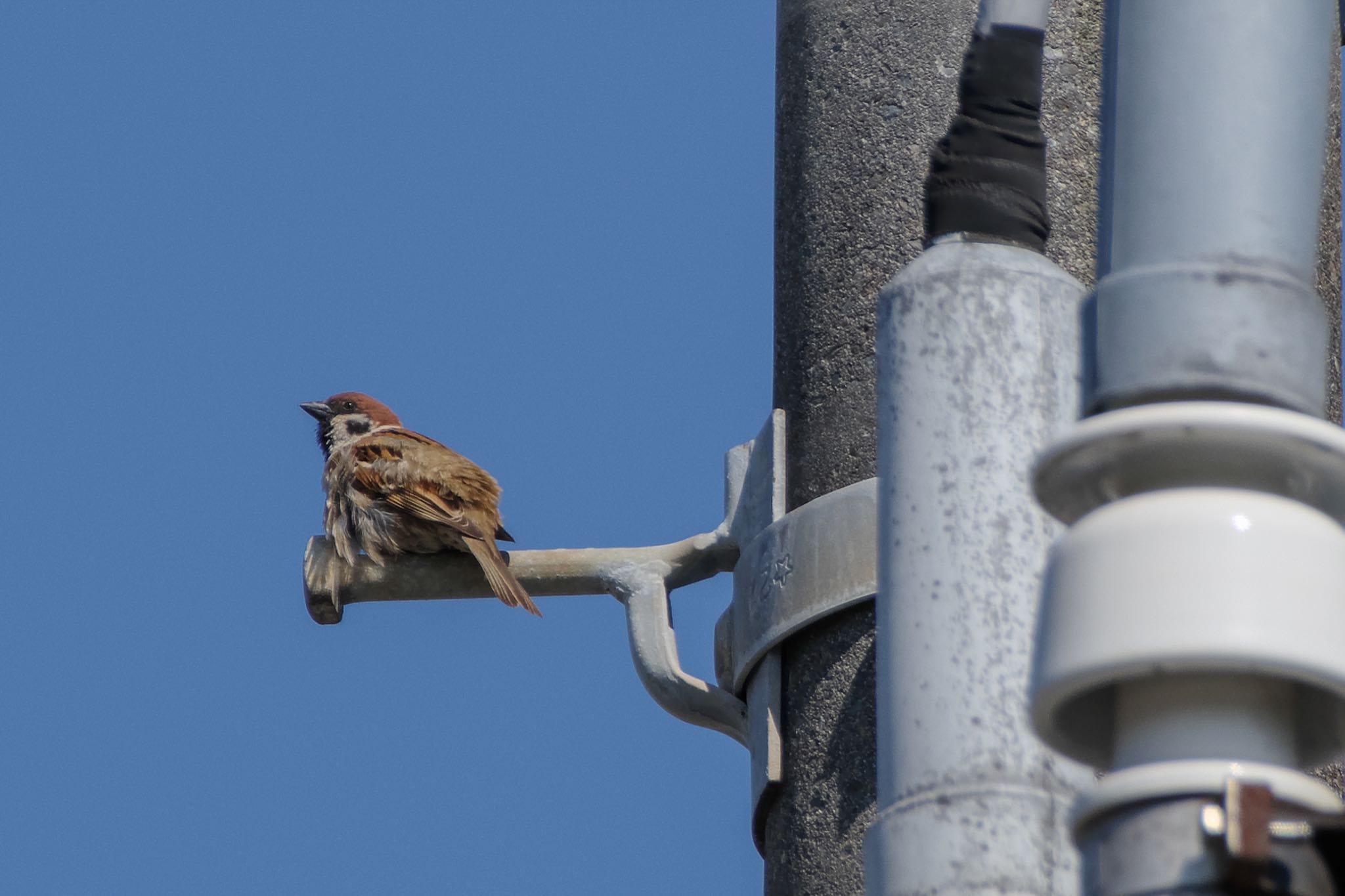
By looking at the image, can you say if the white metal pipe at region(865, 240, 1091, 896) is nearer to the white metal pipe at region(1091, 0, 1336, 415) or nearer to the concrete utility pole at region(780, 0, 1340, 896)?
the white metal pipe at region(1091, 0, 1336, 415)

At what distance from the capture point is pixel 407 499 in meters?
8.42

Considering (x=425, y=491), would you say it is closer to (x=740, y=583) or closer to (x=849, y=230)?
(x=740, y=583)

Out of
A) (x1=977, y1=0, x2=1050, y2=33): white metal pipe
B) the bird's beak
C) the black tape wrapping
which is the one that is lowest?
the black tape wrapping

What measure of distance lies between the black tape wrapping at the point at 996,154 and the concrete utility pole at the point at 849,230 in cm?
212

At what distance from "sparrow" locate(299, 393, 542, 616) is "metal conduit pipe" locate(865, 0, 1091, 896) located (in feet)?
17.2

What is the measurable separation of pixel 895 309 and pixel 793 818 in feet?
7.81

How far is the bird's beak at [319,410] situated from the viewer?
10703mm

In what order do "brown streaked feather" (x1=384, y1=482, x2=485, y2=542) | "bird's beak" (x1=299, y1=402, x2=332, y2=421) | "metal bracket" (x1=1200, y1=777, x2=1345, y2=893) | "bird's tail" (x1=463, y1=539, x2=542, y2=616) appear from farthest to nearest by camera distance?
"bird's beak" (x1=299, y1=402, x2=332, y2=421) → "brown streaked feather" (x1=384, y1=482, x2=485, y2=542) → "bird's tail" (x1=463, y1=539, x2=542, y2=616) → "metal bracket" (x1=1200, y1=777, x2=1345, y2=893)

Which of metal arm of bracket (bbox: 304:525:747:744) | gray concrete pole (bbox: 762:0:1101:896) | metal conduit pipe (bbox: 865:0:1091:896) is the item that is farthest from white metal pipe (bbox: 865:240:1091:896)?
metal arm of bracket (bbox: 304:525:747:744)

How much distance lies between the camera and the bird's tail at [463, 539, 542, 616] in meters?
5.63

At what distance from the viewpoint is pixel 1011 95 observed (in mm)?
2223

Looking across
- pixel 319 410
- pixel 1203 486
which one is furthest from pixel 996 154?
pixel 319 410

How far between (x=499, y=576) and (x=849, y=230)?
4.96 ft

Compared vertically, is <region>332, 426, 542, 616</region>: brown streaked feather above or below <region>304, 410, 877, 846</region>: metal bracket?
above
